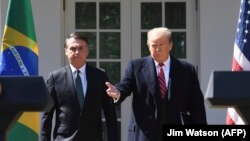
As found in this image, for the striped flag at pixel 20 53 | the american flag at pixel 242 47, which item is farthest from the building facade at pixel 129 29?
the american flag at pixel 242 47

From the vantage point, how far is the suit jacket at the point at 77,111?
163 inches

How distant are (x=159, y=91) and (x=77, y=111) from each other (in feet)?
2.14

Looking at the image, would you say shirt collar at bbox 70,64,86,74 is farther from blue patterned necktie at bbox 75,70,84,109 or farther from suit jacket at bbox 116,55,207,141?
suit jacket at bbox 116,55,207,141

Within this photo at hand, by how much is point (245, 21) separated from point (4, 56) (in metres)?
2.17

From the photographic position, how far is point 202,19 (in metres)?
7.18

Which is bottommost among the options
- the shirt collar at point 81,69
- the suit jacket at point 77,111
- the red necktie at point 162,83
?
the suit jacket at point 77,111

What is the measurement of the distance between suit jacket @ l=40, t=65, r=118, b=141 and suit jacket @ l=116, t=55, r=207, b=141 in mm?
337

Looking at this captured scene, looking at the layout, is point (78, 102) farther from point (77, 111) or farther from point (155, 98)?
point (155, 98)

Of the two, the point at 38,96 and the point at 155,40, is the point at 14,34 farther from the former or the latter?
the point at 38,96

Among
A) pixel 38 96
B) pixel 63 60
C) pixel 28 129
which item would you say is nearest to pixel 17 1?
pixel 28 129

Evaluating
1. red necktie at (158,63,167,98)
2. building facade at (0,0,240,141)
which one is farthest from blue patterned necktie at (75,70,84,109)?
building facade at (0,0,240,141)

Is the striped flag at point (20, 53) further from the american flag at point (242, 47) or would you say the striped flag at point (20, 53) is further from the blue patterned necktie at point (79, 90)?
the american flag at point (242, 47)

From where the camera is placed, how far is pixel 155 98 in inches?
152

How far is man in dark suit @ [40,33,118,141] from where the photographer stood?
4137 mm
